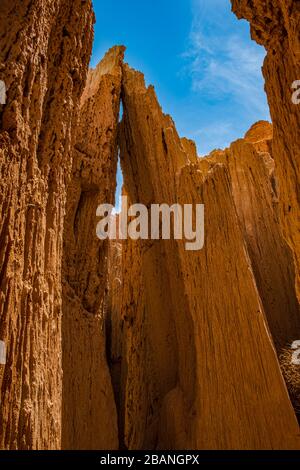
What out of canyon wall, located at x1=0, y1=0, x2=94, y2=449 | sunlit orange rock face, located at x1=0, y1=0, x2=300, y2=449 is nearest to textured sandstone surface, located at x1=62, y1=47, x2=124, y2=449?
sunlit orange rock face, located at x1=0, y1=0, x2=300, y2=449

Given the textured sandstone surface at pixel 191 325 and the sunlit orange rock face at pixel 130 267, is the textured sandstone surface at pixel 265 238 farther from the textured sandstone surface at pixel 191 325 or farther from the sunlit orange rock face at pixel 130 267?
the textured sandstone surface at pixel 191 325

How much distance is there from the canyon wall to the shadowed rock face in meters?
2.19

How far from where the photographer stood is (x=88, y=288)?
8.34 meters

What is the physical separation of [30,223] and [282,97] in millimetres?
2989

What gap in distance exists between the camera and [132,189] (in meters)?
10.9

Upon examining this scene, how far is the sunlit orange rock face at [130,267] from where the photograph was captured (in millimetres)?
2594

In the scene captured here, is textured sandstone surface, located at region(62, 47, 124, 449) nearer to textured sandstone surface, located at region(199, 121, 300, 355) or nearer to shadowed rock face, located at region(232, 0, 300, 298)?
textured sandstone surface, located at region(199, 121, 300, 355)

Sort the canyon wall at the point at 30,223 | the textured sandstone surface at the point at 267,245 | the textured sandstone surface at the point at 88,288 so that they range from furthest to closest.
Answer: the textured sandstone surface at the point at 267,245, the textured sandstone surface at the point at 88,288, the canyon wall at the point at 30,223

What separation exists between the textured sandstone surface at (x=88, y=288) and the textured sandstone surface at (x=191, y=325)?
1011mm

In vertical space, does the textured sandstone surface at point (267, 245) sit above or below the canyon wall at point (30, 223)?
above

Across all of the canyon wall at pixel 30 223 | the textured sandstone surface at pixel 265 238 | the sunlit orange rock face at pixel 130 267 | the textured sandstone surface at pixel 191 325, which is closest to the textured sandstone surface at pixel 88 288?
the sunlit orange rock face at pixel 130 267

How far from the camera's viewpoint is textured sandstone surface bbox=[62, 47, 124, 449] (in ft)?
23.6

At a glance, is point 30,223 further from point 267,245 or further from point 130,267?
point 267,245
